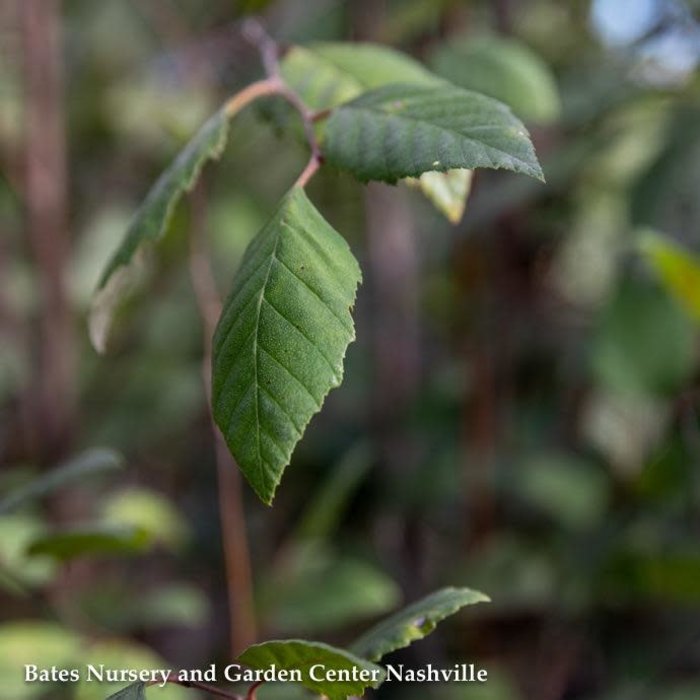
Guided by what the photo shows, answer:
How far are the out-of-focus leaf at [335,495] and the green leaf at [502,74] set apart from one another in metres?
0.62

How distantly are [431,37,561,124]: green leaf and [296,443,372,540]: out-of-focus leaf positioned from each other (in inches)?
24.2

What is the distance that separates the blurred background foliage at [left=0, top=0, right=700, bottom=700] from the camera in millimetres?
1263

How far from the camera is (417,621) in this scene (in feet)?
1.75

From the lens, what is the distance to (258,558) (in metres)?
1.81

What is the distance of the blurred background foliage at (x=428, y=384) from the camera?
126 cm

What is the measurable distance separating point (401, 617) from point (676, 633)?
1089mm

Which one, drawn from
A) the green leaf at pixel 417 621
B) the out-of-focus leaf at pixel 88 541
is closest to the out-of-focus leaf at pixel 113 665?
the out-of-focus leaf at pixel 88 541

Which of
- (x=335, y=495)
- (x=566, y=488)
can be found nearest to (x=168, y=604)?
(x=335, y=495)

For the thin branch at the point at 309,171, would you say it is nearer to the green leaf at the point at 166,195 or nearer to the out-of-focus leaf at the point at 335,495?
the green leaf at the point at 166,195

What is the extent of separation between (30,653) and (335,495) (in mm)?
540

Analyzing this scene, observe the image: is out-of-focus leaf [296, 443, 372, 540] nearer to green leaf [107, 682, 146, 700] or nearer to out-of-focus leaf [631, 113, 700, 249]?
out-of-focus leaf [631, 113, 700, 249]

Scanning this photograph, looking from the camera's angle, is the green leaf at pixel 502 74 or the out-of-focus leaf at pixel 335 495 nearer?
the green leaf at pixel 502 74

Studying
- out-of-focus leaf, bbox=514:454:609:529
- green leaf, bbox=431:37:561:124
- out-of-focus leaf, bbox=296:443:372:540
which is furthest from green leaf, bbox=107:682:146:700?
out-of-focus leaf, bbox=514:454:609:529

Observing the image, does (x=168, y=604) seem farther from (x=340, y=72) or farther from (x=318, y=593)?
(x=340, y=72)
